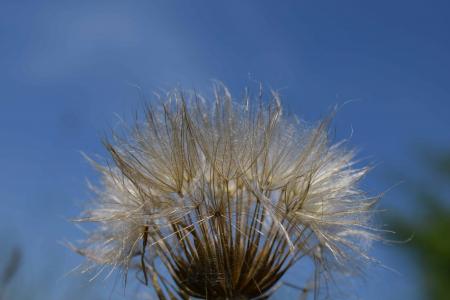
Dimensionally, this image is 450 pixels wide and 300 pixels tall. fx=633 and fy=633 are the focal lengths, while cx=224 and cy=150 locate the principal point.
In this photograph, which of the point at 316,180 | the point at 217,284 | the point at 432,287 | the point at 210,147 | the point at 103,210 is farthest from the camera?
the point at 432,287

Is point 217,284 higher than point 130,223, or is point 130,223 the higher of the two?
point 130,223

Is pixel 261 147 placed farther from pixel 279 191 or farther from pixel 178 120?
pixel 178 120

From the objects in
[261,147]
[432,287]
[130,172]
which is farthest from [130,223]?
[432,287]

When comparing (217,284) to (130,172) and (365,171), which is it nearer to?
(130,172)

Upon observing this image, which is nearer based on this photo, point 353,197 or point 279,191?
point 279,191

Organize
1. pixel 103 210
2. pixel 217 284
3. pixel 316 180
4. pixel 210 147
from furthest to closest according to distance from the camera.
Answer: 1. pixel 103 210
2. pixel 316 180
3. pixel 210 147
4. pixel 217 284

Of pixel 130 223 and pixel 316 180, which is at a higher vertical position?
pixel 316 180

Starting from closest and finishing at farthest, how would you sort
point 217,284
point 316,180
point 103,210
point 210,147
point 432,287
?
point 217,284
point 210,147
point 316,180
point 103,210
point 432,287

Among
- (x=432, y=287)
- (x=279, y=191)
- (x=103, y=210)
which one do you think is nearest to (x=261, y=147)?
(x=279, y=191)

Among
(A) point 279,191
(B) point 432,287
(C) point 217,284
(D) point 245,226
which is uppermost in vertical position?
(B) point 432,287
